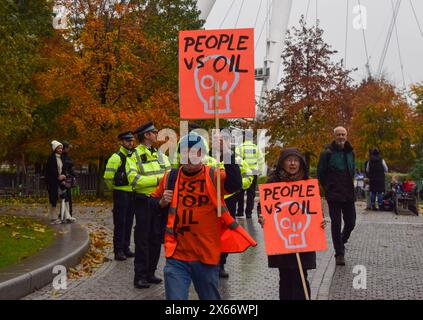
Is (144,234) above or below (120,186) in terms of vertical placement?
below

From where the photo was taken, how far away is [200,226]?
209 inches

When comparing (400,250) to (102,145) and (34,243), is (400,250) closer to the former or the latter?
(34,243)

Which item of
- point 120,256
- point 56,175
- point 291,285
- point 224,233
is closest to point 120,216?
point 120,256

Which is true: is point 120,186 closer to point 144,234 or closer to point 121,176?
point 121,176

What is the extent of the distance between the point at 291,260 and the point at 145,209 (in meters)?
2.68

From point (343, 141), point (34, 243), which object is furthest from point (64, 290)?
point (343, 141)

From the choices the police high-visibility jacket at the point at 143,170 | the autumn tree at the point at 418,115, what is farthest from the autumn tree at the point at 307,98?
the police high-visibility jacket at the point at 143,170

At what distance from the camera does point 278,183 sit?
591 centimetres

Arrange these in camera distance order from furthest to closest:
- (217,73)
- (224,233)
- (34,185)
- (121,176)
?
(34,185)
(121,176)
(217,73)
(224,233)

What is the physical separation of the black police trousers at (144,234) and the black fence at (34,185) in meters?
22.9

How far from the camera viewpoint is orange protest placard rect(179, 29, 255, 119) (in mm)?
5922

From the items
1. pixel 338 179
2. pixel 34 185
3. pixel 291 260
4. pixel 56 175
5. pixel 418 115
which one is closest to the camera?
pixel 291 260

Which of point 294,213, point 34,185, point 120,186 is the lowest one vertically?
point 34,185

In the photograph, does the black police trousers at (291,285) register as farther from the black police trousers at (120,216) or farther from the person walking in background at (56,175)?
the person walking in background at (56,175)
